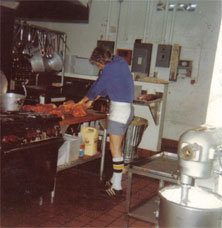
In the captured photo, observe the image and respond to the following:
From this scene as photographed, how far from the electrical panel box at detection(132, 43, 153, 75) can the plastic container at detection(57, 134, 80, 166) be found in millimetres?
3740

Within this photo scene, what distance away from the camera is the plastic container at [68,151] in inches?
144

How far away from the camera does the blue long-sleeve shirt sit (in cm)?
373

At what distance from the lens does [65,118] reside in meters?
3.43

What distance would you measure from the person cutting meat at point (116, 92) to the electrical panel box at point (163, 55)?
3.35 meters

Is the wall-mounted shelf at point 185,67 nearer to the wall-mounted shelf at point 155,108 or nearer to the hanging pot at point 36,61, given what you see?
the wall-mounted shelf at point 155,108

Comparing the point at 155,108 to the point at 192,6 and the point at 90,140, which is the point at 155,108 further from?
the point at 192,6

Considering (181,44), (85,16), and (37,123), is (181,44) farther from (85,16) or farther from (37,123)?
(37,123)

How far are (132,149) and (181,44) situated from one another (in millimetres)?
3005

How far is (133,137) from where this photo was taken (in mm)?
5473

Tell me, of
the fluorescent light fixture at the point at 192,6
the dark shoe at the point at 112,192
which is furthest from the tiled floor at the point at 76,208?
the fluorescent light fixture at the point at 192,6

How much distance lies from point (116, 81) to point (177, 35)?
399 centimetres

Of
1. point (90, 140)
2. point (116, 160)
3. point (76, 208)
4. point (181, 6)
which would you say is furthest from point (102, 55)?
point (181, 6)

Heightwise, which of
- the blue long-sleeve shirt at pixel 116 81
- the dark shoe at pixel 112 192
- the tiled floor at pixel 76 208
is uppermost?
the blue long-sleeve shirt at pixel 116 81

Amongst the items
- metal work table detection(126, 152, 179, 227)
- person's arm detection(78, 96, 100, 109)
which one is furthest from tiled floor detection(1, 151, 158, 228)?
person's arm detection(78, 96, 100, 109)
